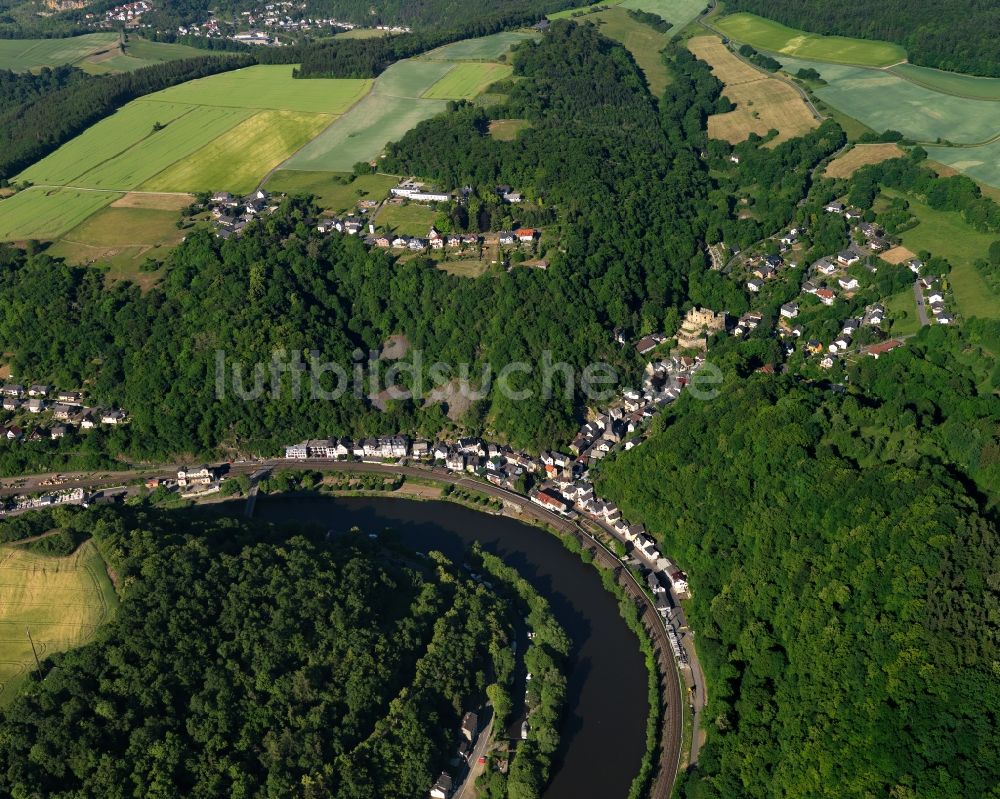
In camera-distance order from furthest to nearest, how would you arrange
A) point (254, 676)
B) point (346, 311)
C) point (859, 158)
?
point (859, 158)
point (346, 311)
point (254, 676)

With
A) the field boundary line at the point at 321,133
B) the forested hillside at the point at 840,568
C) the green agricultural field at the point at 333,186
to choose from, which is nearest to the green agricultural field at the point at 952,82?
the forested hillside at the point at 840,568

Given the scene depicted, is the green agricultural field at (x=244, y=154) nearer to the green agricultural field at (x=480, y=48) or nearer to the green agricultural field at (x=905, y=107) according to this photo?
the green agricultural field at (x=480, y=48)

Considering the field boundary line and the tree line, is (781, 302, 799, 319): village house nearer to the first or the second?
the field boundary line

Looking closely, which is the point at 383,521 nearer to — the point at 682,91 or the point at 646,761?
the point at 646,761

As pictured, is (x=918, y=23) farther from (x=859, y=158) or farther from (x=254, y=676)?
(x=254, y=676)

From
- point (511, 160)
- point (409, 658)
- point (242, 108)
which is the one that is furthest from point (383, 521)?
point (242, 108)

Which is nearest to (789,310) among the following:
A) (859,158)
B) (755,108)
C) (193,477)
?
(859,158)
